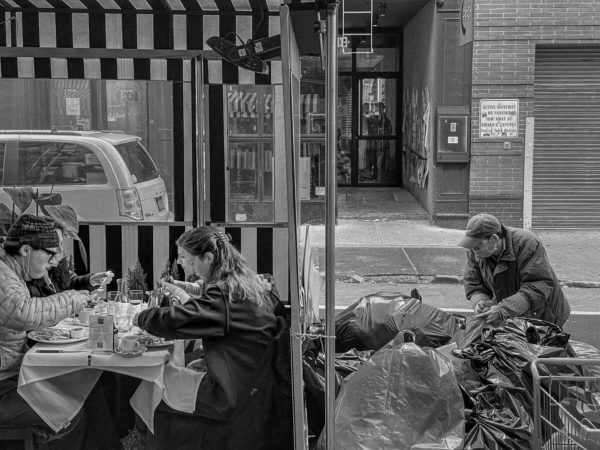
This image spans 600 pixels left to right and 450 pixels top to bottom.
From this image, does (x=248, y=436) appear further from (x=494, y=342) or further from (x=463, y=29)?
(x=463, y=29)

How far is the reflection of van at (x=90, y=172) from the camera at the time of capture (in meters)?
7.50

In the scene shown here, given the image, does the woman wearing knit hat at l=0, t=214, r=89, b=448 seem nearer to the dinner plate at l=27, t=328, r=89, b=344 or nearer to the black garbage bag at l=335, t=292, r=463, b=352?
the dinner plate at l=27, t=328, r=89, b=344

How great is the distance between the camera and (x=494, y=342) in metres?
5.41

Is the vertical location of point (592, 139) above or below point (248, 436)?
above

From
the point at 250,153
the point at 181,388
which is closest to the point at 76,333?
the point at 181,388

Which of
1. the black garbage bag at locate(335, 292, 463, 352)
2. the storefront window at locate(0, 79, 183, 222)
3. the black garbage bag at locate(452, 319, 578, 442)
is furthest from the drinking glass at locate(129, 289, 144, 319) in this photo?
the black garbage bag at locate(452, 319, 578, 442)

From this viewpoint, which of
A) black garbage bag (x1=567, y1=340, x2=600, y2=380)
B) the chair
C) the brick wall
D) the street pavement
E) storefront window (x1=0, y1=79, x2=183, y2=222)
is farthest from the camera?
the brick wall

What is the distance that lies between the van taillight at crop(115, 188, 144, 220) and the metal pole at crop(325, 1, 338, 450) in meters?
3.47

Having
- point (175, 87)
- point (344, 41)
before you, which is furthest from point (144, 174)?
point (344, 41)

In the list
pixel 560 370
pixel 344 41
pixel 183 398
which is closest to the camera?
pixel 183 398

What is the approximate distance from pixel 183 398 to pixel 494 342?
1856mm

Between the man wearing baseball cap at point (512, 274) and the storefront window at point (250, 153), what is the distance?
185cm

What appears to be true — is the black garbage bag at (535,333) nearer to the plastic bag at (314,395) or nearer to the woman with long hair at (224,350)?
the plastic bag at (314,395)

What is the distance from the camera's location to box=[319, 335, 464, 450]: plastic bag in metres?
4.83
